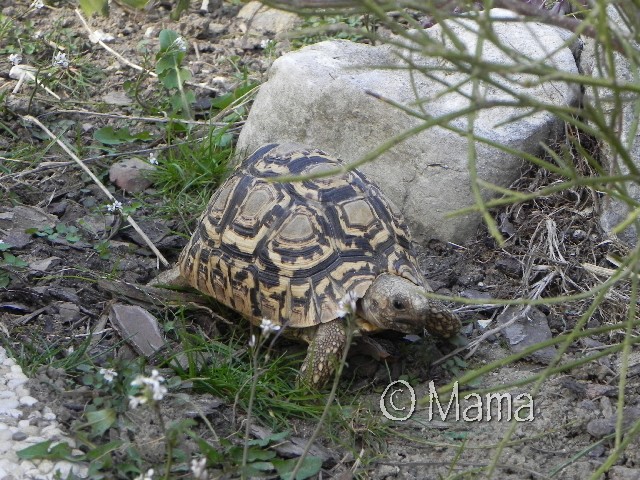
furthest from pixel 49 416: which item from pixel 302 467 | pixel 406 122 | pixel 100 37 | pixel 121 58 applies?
pixel 100 37

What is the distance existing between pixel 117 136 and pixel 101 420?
2270 millimetres

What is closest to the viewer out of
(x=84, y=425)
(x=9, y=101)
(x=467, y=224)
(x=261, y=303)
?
(x=84, y=425)

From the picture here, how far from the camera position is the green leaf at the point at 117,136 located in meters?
4.56

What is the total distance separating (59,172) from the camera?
4.40 m

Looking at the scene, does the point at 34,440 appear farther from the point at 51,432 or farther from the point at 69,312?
the point at 69,312

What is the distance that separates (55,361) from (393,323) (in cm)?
117

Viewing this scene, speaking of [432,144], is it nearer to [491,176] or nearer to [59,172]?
[491,176]

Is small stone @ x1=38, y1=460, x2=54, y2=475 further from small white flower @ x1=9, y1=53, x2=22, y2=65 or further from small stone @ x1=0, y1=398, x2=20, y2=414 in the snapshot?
small white flower @ x1=9, y1=53, x2=22, y2=65

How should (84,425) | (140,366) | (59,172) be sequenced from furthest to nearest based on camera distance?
(59,172) → (140,366) → (84,425)

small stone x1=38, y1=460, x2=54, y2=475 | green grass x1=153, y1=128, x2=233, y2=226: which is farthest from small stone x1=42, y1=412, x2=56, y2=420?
green grass x1=153, y1=128, x2=233, y2=226

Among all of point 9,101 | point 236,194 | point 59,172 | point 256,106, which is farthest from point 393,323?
point 9,101

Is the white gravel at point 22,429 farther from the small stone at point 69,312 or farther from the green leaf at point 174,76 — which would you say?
the green leaf at point 174,76

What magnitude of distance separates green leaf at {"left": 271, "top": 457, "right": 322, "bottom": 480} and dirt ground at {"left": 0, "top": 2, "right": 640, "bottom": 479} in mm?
78

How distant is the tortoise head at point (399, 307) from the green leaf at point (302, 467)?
0.64m
